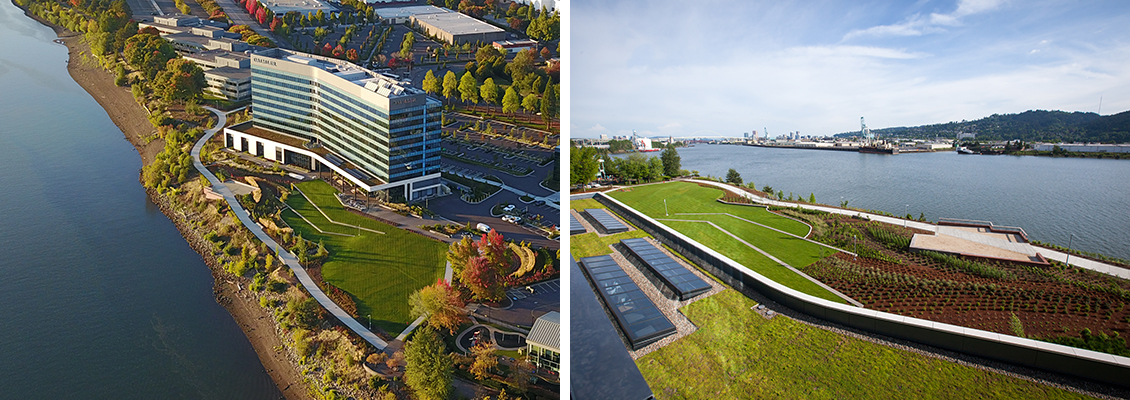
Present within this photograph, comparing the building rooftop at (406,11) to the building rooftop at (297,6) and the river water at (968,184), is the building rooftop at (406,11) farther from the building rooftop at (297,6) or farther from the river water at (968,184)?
the river water at (968,184)

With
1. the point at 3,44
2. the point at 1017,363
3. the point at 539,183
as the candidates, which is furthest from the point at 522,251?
the point at 3,44

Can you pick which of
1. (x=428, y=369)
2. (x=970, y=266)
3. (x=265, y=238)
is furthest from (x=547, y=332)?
(x=265, y=238)

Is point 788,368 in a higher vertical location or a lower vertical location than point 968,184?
lower

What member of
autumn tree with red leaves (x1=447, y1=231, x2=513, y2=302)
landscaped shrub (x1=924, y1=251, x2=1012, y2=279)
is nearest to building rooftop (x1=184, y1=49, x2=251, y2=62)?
autumn tree with red leaves (x1=447, y1=231, x2=513, y2=302)

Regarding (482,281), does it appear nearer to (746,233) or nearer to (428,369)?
(428,369)

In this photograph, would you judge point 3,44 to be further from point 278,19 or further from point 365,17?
point 365,17

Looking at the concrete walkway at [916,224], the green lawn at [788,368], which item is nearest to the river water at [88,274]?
the green lawn at [788,368]
